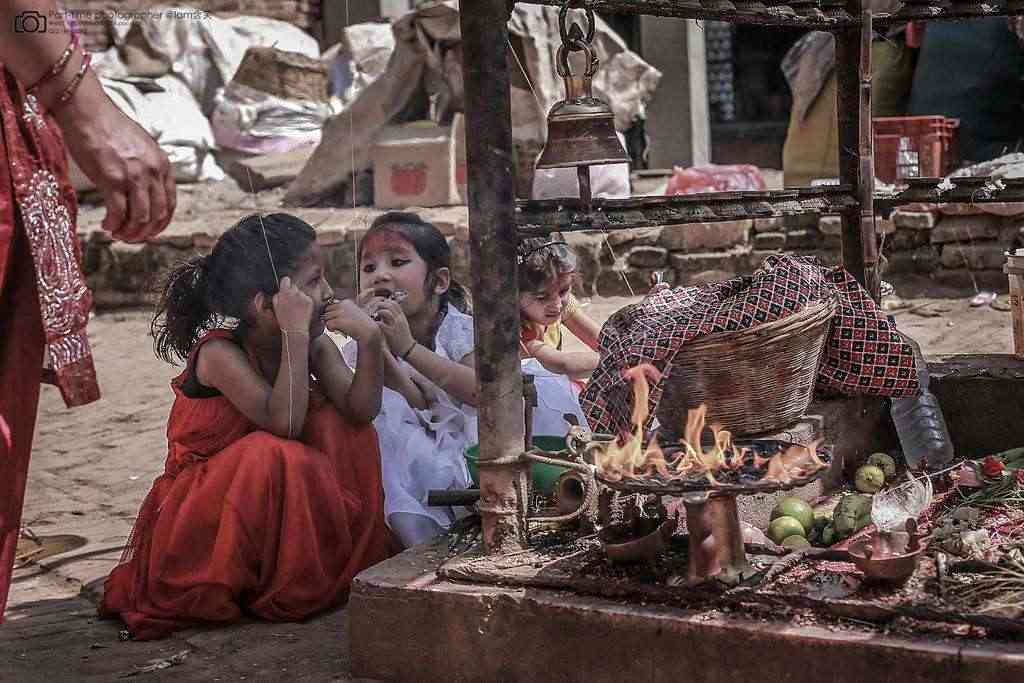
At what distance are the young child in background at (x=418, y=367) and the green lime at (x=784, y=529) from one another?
1089 millimetres

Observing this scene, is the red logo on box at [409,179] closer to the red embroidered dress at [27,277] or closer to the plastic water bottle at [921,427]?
the plastic water bottle at [921,427]

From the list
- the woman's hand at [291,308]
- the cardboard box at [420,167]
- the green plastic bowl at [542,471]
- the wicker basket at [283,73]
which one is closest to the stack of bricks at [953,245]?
the cardboard box at [420,167]

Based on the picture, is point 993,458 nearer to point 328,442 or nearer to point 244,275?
point 328,442

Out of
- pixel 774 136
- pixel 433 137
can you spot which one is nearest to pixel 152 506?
pixel 433 137

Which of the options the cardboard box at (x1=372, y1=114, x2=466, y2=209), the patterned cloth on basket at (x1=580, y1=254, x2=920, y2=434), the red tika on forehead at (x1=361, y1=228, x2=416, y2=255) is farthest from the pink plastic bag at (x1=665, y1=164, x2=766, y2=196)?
A: the patterned cloth on basket at (x1=580, y1=254, x2=920, y2=434)

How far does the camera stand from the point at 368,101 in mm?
9992

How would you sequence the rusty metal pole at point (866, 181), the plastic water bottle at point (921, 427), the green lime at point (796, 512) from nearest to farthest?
1. the green lime at point (796, 512)
2. the plastic water bottle at point (921, 427)
3. the rusty metal pole at point (866, 181)

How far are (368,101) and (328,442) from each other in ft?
21.0

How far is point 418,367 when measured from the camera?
14.1 ft

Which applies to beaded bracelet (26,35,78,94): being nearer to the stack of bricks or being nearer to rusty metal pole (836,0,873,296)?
rusty metal pole (836,0,873,296)

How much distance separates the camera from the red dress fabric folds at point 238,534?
3.74 m

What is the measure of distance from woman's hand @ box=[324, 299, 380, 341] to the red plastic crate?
5.33 metres

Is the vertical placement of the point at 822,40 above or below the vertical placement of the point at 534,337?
above

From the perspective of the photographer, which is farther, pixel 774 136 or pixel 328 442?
pixel 774 136
